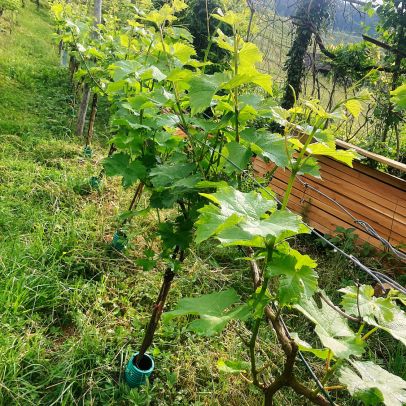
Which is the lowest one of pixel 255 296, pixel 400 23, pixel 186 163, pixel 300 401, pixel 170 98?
pixel 300 401

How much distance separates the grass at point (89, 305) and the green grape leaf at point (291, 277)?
4.79ft

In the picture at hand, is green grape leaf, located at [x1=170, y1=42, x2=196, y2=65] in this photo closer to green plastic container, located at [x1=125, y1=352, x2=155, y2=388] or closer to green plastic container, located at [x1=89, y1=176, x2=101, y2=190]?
green plastic container, located at [x1=125, y1=352, x2=155, y2=388]

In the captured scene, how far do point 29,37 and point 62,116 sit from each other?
9023 mm

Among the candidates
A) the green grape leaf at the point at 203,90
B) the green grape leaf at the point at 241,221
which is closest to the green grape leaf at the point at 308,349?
the green grape leaf at the point at 241,221

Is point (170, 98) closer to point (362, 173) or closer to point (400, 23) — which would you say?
point (362, 173)

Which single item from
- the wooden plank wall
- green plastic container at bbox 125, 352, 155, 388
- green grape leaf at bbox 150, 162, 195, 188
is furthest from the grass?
green grape leaf at bbox 150, 162, 195, 188

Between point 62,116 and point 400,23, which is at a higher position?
point 400,23

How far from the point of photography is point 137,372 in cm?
195

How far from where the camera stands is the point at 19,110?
6.12 m

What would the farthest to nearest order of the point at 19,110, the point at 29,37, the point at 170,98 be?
the point at 29,37 → the point at 19,110 → the point at 170,98

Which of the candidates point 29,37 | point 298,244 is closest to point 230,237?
point 298,244

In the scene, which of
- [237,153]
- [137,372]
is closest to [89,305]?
[137,372]

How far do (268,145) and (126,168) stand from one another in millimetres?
736

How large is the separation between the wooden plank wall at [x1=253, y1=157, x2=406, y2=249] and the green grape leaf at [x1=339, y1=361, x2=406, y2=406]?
10.2 ft
